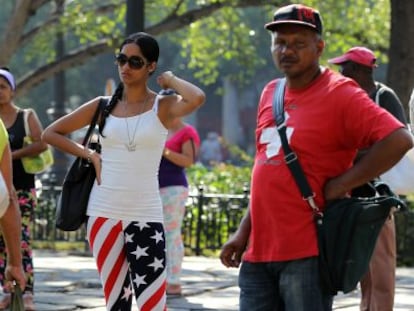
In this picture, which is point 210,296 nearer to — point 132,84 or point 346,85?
point 132,84

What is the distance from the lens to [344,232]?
4.53 metres

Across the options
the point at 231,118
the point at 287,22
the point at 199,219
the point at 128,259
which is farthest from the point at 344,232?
the point at 231,118

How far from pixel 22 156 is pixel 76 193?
2626mm

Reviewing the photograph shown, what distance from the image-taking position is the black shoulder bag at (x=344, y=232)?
14.9 feet

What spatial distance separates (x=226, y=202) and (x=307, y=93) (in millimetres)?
11035

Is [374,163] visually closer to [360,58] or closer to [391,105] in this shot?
[391,105]

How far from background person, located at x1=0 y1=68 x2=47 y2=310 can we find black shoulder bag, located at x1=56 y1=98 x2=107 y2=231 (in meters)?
2.44

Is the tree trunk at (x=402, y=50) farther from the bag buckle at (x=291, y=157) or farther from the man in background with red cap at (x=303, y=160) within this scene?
the bag buckle at (x=291, y=157)

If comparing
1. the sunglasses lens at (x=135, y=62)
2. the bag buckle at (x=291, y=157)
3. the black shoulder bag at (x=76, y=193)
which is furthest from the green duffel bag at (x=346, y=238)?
the sunglasses lens at (x=135, y=62)

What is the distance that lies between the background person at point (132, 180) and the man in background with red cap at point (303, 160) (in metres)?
1.67

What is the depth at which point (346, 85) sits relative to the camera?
4.68 metres

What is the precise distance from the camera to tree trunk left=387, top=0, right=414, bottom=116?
48.4 feet

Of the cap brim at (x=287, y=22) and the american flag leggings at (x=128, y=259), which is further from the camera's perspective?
the american flag leggings at (x=128, y=259)

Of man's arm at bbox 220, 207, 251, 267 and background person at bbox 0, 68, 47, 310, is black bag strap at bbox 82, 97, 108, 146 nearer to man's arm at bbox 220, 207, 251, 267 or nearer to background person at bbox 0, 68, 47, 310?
man's arm at bbox 220, 207, 251, 267
